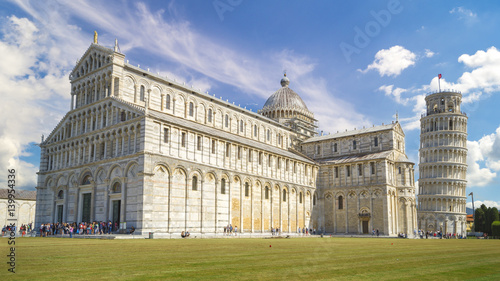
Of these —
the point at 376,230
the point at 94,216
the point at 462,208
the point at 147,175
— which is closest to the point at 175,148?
the point at 147,175

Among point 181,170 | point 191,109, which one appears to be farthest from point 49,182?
point 191,109

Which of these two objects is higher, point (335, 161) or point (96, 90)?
point (96, 90)

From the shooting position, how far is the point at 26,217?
80.0m

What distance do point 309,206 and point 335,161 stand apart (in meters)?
8.84

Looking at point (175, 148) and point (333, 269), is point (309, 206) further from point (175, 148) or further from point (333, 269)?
point (333, 269)

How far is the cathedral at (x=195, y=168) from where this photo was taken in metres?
40.6

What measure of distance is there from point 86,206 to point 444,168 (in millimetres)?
73204

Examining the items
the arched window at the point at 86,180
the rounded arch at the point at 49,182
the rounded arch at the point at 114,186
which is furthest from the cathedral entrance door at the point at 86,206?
the rounded arch at the point at 49,182

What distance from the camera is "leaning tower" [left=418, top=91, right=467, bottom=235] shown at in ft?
281

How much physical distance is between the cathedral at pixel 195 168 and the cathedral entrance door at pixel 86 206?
0.37 feet

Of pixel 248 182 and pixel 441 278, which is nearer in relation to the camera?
pixel 441 278

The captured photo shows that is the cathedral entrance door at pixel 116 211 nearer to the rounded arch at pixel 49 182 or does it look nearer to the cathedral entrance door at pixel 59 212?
the cathedral entrance door at pixel 59 212

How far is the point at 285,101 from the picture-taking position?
79.6m

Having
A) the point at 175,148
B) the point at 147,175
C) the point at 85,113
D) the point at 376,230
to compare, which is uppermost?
the point at 85,113
